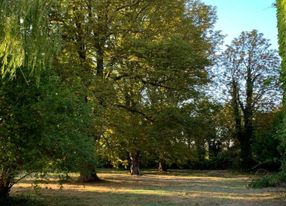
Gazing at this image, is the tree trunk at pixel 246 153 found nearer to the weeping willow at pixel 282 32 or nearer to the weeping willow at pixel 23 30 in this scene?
the weeping willow at pixel 282 32

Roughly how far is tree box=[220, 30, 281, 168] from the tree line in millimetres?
98

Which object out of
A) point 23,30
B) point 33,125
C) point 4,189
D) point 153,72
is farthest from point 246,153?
point 23,30

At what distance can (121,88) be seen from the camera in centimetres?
2736

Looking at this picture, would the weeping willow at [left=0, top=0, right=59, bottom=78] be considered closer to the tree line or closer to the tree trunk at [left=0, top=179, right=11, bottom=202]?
the tree line

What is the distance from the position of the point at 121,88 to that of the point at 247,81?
2178 cm

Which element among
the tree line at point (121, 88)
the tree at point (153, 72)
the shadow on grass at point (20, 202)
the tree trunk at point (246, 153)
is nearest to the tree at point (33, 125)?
the tree line at point (121, 88)

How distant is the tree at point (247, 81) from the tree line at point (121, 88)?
98 millimetres

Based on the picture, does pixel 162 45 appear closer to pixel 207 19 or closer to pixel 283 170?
pixel 283 170

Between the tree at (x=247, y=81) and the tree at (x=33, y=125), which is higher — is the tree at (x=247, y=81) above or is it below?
above

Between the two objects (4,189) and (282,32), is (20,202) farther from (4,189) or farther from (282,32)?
(282,32)

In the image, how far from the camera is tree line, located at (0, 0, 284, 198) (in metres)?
10.6

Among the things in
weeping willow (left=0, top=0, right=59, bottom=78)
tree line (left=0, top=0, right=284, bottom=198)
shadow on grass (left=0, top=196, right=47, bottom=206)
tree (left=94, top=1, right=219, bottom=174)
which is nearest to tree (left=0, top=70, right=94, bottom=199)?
tree line (left=0, top=0, right=284, bottom=198)

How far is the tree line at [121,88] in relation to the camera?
10587mm

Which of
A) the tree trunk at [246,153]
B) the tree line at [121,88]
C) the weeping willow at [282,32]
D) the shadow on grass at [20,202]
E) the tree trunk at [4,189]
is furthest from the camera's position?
the tree trunk at [246,153]
